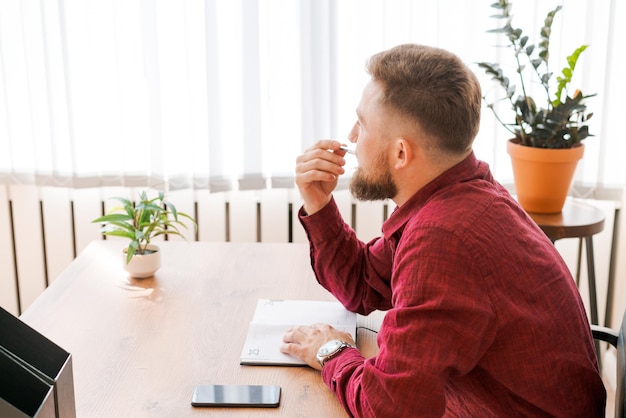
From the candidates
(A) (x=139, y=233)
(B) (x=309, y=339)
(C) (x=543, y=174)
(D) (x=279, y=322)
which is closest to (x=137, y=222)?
(A) (x=139, y=233)

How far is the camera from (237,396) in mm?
1382

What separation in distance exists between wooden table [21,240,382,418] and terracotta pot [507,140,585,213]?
70cm

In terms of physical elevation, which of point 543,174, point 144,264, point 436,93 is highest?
point 436,93

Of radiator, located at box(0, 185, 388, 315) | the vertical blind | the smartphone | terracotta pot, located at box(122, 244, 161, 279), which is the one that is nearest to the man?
the smartphone

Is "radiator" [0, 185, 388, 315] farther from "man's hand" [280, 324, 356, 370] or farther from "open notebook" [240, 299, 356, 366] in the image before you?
"man's hand" [280, 324, 356, 370]

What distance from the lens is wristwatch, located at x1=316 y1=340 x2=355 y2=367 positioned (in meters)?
1.46

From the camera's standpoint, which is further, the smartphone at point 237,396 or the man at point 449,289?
the smartphone at point 237,396

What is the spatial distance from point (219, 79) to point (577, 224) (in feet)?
3.86

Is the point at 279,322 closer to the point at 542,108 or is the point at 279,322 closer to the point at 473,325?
the point at 473,325

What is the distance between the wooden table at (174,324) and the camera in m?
1.39

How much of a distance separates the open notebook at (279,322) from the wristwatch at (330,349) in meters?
0.05

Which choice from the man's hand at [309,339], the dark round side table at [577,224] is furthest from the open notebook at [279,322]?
the dark round side table at [577,224]

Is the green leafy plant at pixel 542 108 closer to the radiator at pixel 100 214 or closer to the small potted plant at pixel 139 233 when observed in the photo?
the radiator at pixel 100 214

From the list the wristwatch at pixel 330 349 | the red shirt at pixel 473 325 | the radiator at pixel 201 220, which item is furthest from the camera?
the radiator at pixel 201 220
